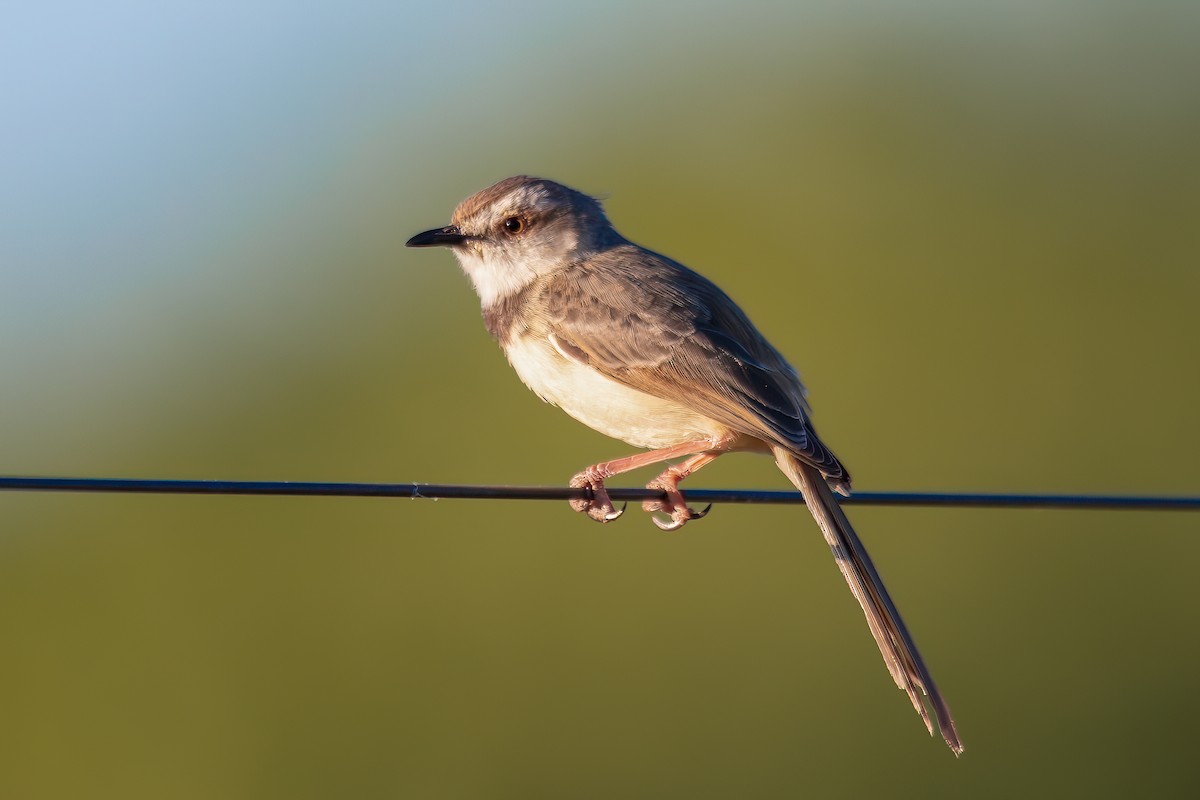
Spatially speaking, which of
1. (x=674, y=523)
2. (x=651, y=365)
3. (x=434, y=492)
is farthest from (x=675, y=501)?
(x=434, y=492)

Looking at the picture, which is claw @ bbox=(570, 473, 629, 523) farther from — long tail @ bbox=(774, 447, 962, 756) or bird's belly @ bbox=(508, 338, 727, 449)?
long tail @ bbox=(774, 447, 962, 756)

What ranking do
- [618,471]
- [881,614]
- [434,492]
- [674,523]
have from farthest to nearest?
[618,471]
[674,523]
[881,614]
[434,492]

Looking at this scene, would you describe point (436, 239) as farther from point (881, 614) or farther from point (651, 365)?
point (881, 614)

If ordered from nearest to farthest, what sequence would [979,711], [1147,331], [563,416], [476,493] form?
[476,493]
[979,711]
[563,416]
[1147,331]

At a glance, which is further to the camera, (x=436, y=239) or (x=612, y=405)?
(x=436, y=239)

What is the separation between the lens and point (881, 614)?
6391mm

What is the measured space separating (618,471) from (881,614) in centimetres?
178

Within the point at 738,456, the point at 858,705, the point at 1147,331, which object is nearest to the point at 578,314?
the point at 738,456

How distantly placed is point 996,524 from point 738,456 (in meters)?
2.95

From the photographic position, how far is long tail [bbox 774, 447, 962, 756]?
6164 mm

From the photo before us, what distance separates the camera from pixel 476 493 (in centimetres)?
521

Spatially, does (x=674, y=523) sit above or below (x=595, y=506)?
below

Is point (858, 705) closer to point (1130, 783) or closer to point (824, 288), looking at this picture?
point (1130, 783)

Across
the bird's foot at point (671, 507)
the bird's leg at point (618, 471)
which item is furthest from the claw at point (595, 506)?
the bird's foot at point (671, 507)
